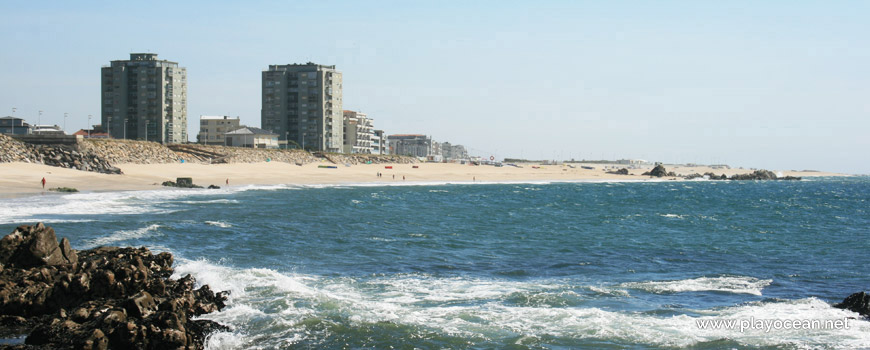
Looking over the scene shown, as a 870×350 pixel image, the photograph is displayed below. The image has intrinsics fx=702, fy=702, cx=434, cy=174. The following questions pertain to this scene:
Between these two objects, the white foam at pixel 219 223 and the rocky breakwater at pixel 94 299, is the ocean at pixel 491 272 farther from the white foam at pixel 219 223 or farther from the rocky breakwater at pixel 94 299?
the rocky breakwater at pixel 94 299

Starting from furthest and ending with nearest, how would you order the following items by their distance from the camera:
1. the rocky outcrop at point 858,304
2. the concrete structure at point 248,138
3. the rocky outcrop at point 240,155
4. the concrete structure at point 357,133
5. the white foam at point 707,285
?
the concrete structure at point 357,133, the concrete structure at point 248,138, the rocky outcrop at point 240,155, the white foam at point 707,285, the rocky outcrop at point 858,304

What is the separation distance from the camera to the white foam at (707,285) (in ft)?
70.7

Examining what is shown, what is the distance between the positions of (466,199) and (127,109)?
96597 millimetres

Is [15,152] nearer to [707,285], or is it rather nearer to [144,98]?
[707,285]

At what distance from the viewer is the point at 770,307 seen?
1903 cm

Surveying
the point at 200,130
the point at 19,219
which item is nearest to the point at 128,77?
the point at 200,130

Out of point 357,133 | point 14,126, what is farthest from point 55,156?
point 357,133

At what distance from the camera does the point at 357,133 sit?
179 m

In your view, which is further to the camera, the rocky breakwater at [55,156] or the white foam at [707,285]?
the rocky breakwater at [55,156]

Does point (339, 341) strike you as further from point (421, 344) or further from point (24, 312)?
point (24, 312)

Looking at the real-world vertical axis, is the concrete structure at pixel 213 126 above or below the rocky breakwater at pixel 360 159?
above

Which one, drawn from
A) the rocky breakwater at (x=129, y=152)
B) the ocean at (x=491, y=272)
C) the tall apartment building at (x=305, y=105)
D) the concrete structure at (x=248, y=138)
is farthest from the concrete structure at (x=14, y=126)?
the ocean at (x=491, y=272)

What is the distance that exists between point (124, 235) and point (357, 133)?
5890 inches

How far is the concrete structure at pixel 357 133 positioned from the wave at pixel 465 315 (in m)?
153
